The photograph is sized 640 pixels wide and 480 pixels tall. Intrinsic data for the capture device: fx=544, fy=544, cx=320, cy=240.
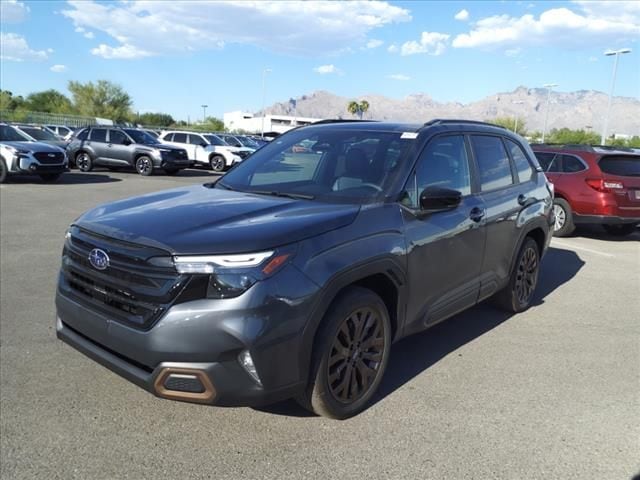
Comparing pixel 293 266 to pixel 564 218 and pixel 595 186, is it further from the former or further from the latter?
pixel 564 218

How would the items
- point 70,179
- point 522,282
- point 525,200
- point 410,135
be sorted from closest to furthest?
point 410,135, point 525,200, point 522,282, point 70,179

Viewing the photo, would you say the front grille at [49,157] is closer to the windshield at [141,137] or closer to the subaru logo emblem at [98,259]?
the windshield at [141,137]

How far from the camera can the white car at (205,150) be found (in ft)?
81.9

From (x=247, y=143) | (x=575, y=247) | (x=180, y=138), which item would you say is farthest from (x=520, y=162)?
(x=247, y=143)

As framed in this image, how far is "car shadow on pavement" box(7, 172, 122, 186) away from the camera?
1661 cm

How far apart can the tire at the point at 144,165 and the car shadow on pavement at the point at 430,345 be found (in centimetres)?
1738

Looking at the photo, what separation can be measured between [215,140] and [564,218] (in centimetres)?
1910

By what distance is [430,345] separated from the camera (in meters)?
4.57

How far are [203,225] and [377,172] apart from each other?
134 centimetres

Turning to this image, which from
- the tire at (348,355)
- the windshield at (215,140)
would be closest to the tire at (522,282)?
the tire at (348,355)

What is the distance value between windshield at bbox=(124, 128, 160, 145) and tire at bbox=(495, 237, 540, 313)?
18.7 meters

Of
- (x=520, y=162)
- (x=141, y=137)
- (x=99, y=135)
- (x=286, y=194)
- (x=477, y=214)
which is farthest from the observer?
(x=141, y=137)

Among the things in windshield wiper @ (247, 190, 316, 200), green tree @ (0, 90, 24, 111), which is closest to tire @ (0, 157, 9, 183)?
windshield wiper @ (247, 190, 316, 200)

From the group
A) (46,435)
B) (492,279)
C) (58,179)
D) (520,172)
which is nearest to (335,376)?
(46,435)
